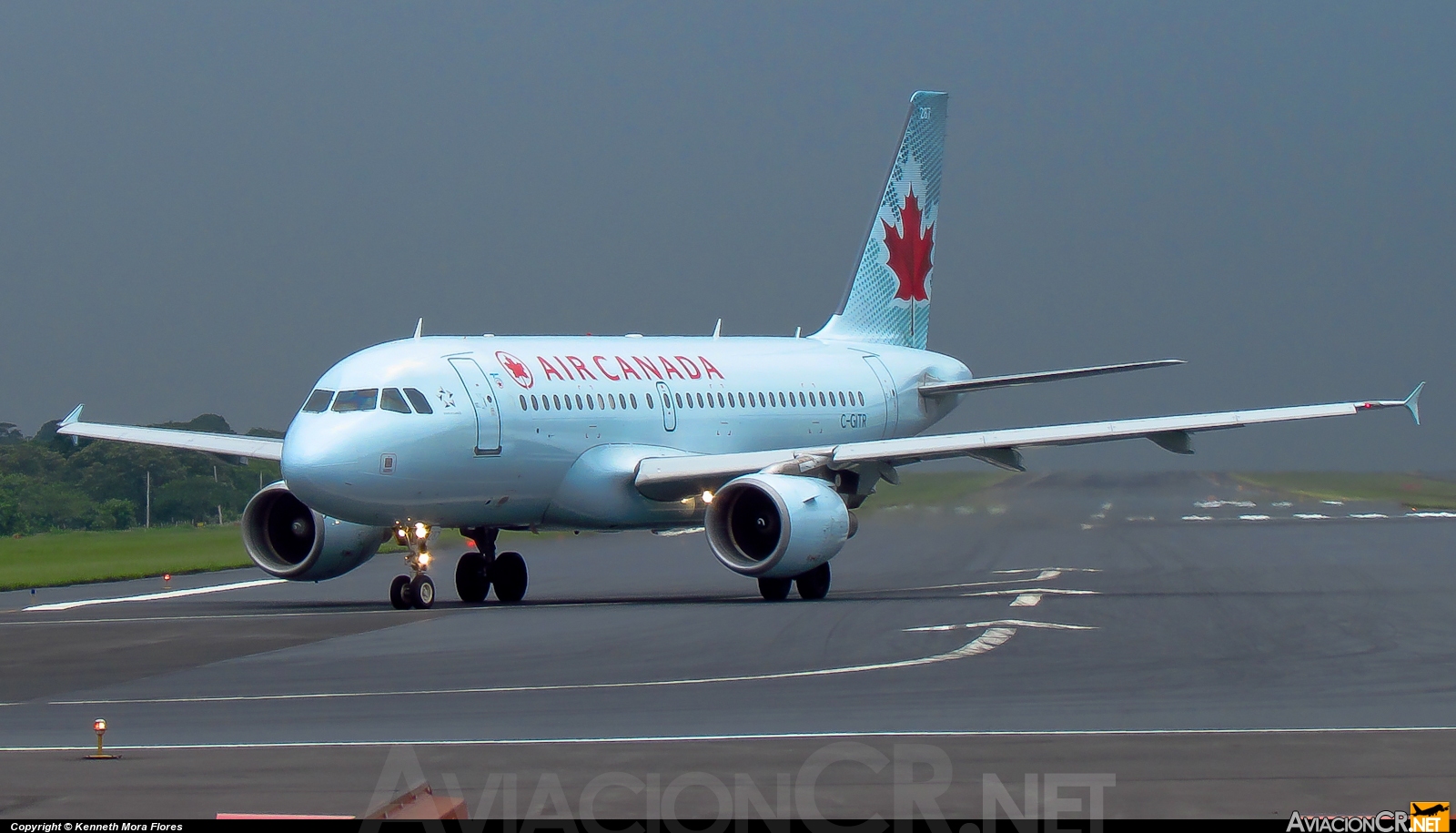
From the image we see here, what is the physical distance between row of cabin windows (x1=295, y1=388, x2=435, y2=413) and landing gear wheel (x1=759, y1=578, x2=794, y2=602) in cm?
534

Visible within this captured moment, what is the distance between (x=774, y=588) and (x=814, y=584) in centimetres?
72

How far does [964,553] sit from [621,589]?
9.62m

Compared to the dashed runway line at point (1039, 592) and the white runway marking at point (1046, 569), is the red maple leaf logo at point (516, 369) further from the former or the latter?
the white runway marking at point (1046, 569)

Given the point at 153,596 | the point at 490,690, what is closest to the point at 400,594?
the point at 153,596

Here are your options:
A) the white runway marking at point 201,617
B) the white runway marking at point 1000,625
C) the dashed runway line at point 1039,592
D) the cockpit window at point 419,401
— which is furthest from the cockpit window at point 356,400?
the dashed runway line at point 1039,592

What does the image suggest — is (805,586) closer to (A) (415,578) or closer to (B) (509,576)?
(B) (509,576)

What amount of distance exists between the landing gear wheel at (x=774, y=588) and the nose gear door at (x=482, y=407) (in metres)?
4.27

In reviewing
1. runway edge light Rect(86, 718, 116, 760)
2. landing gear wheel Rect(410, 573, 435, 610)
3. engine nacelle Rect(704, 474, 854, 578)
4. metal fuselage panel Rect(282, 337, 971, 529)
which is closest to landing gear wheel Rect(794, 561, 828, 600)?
engine nacelle Rect(704, 474, 854, 578)

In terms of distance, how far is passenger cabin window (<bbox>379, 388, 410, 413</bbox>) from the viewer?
2570cm

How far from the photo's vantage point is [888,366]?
37.6 meters

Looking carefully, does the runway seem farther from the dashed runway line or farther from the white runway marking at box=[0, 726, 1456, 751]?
the dashed runway line

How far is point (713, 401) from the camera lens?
31969 mm

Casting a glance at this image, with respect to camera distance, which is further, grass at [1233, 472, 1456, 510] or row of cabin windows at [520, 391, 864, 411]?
grass at [1233, 472, 1456, 510]

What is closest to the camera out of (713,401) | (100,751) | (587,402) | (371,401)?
(100,751)
